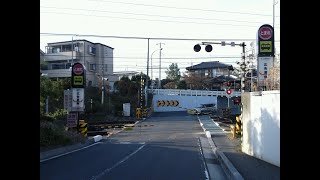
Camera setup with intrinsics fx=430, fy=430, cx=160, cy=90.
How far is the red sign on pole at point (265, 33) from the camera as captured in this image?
72.7 ft

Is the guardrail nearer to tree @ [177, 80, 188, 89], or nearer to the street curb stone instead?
tree @ [177, 80, 188, 89]

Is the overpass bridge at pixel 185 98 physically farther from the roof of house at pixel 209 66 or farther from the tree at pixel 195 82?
the roof of house at pixel 209 66

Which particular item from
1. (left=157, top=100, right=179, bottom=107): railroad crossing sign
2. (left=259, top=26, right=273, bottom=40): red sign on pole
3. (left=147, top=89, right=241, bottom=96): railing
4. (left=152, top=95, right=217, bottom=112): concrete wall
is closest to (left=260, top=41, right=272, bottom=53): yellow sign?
(left=259, top=26, right=273, bottom=40): red sign on pole

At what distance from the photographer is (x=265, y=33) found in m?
22.3

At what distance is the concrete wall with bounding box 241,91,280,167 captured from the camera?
14.2 metres

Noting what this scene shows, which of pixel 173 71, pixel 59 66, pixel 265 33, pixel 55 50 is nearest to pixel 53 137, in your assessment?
pixel 265 33

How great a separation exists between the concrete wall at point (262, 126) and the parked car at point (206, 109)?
48.6 m

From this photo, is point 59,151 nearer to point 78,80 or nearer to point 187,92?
point 78,80

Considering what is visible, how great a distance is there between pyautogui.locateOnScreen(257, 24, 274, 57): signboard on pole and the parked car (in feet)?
157
